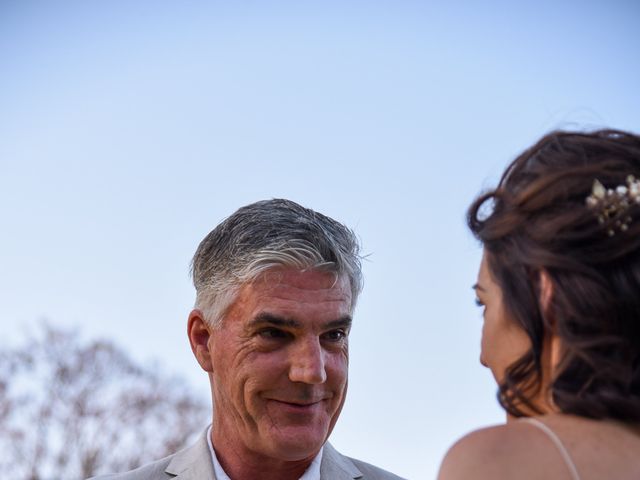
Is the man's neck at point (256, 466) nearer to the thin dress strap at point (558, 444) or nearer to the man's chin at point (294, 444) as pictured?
the man's chin at point (294, 444)

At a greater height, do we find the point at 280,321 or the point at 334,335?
the point at 280,321

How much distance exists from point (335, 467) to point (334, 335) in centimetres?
72

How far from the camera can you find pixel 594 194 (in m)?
2.66

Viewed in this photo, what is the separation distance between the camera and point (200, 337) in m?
5.44

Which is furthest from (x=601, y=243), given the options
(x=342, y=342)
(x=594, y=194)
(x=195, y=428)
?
(x=195, y=428)

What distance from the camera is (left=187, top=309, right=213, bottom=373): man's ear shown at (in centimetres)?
541

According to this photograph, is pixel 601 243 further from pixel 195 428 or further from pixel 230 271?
pixel 195 428

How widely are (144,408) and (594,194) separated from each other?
95.4ft

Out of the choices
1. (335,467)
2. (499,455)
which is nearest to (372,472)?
(335,467)

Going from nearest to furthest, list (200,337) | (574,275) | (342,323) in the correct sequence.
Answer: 1. (574,275)
2. (342,323)
3. (200,337)

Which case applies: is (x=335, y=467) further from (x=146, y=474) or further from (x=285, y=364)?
(x=146, y=474)

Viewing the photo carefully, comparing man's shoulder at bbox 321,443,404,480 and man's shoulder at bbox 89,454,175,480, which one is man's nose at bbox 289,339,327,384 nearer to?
man's shoulder at bbox 321,443,404,480

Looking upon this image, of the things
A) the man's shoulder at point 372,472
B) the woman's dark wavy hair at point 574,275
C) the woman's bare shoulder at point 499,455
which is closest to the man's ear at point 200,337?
the man's shoulder at point 372,472

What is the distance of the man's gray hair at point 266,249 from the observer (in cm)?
509
